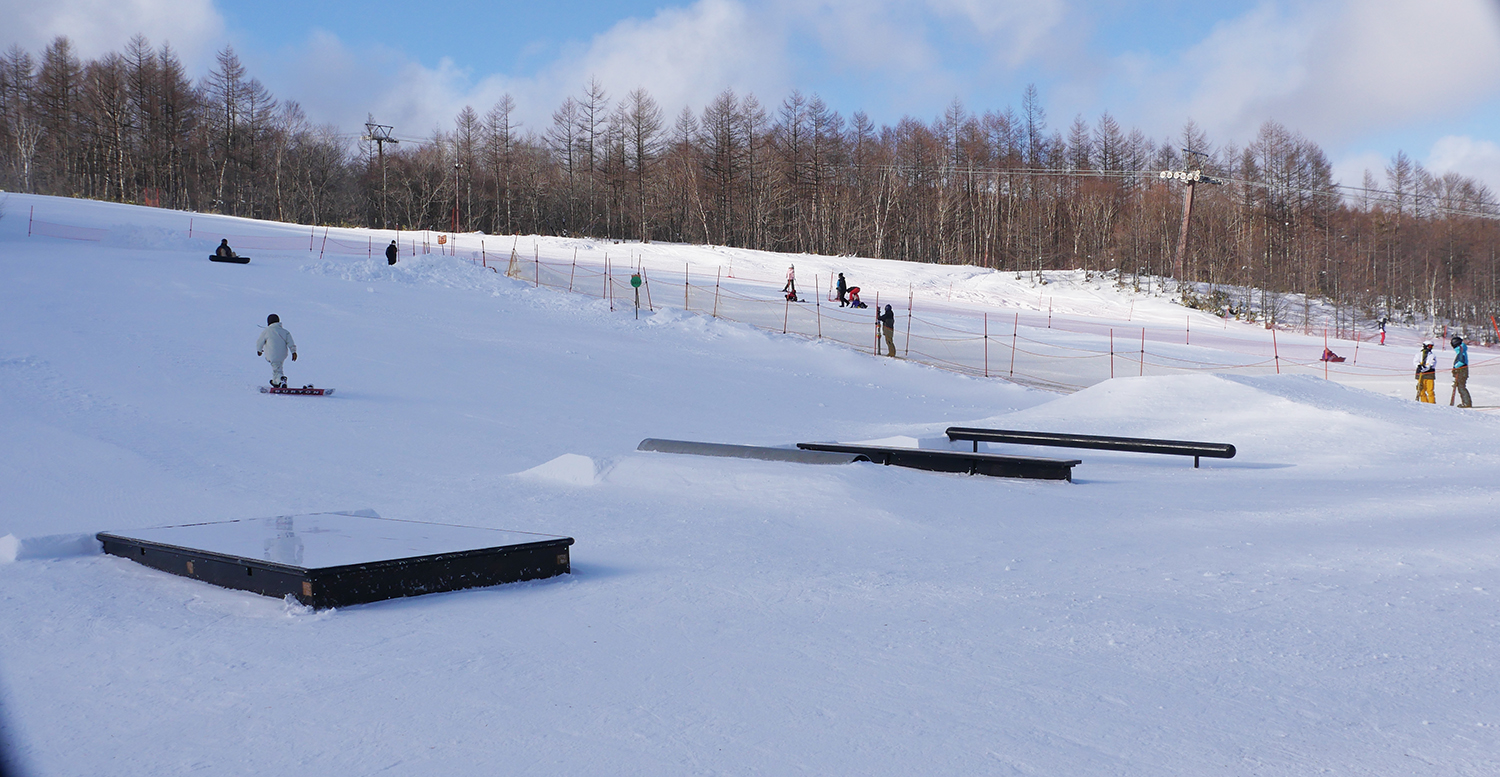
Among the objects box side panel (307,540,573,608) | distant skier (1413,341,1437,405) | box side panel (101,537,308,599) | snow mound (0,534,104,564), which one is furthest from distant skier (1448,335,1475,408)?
snow mound (0,534,104,564)

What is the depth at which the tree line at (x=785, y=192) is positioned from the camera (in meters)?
73.2

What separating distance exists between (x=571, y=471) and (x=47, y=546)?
4.41m

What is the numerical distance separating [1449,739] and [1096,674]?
121cm

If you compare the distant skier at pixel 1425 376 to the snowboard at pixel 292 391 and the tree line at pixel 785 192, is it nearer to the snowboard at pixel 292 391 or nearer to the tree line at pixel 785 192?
the snowboard at pixel 292 391

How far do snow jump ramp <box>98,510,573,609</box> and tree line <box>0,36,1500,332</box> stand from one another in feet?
225

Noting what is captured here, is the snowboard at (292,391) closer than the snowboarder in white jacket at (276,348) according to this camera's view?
Yes

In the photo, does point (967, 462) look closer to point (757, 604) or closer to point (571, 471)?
point (571, 471)

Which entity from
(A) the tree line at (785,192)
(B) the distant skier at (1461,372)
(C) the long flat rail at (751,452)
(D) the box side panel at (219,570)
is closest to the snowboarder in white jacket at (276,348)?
(C) the long flat rail at (751,452)

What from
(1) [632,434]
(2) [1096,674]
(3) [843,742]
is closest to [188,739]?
(3) [843,742]

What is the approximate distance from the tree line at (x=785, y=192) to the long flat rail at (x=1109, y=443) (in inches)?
2385

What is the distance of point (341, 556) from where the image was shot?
5082mm

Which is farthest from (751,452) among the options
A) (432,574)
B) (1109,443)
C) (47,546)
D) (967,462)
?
(47,546)

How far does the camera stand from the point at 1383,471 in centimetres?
1085

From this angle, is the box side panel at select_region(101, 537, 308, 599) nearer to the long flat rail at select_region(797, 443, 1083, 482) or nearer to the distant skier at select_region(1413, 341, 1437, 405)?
the long flat rail at select_region(797, 443, 1083, 482)
